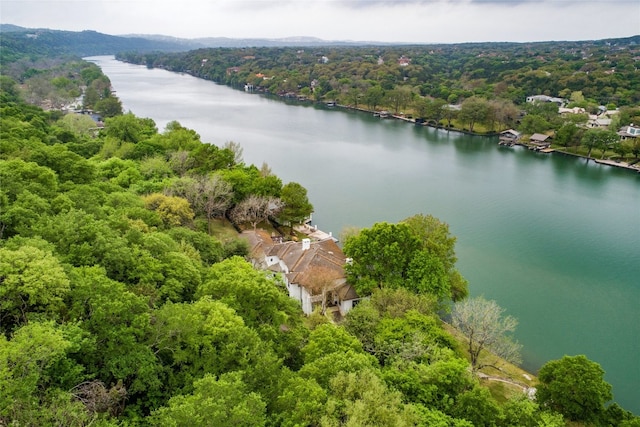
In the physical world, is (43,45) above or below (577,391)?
above

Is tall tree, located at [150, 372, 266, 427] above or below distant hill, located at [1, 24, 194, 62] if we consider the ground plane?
below

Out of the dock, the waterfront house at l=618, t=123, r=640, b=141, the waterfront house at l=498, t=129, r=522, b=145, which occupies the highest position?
the waterfront house at l=618, t=123, r=640, b=141

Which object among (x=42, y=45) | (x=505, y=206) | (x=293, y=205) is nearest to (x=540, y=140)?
(x=505, y=206)

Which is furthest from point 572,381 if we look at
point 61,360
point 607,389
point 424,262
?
point 61,360

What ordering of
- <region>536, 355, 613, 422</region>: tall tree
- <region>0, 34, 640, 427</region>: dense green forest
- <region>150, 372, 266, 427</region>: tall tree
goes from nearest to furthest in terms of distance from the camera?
<region>150, 372, 266, 427</region>: tall tree < <region>0, 34, 640, 427</region>: dense green forest < <region>536, 355, 613, 422</region>: tall tree

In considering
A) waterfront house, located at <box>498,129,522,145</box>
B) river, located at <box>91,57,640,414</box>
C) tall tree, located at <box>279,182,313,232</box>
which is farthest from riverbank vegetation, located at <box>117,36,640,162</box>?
tall tree, located at <box>279,182,313,232</box>

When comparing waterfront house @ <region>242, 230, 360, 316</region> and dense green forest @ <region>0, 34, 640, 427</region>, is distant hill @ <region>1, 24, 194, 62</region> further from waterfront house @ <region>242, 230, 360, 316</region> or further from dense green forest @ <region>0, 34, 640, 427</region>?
dense green forest @ <region>0, 34, 640, 427</region>

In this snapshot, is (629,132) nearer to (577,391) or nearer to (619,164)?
(619,164)
